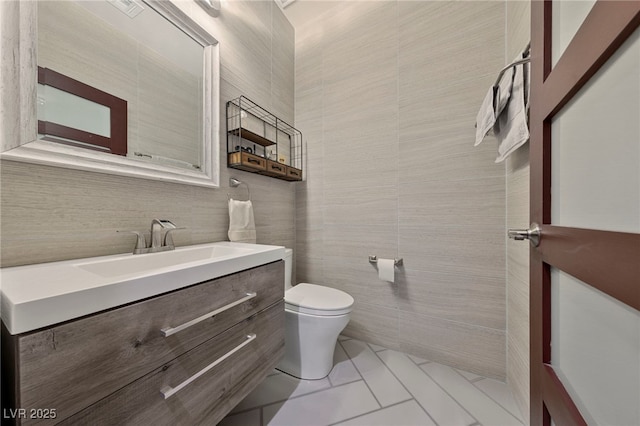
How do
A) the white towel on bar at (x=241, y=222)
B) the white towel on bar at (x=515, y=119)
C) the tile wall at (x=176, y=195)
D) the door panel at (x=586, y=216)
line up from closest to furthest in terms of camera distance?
the door panel at (x=586, y=216), the tile wall at (x=176, y=195), the white towel on bar at (x=515, y=119), the white towel on bar at (x=241, y=222)

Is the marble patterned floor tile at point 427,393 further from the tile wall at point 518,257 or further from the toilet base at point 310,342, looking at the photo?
the toilet base at point 310,342

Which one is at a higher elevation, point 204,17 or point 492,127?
point 204,17

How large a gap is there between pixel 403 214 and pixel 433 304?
63 centimetres

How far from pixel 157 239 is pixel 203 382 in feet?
2.07

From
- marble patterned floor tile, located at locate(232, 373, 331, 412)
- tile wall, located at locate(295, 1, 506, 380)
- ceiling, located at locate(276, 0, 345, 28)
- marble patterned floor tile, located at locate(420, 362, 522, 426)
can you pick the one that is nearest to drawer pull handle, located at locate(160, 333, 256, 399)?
marble patterned floor tile, located at locate(232, 373, 331, 412)

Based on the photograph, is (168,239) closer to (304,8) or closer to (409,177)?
(409,177)

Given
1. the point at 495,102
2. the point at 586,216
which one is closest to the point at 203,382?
the point at 586,216

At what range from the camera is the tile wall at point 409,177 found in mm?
1342

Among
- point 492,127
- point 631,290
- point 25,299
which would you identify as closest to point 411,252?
point 492,127

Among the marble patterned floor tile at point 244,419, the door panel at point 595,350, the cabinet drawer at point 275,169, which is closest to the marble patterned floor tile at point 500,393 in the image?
the door panel at point 595,350

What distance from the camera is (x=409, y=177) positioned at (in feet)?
5.08

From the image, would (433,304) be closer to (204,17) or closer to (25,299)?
(25,299)

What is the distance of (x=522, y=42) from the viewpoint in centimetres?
107

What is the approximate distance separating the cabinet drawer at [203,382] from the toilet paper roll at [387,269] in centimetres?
80
